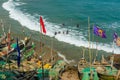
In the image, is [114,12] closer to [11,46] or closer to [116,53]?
[116,53]

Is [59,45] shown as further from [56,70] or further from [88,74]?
[88,74]

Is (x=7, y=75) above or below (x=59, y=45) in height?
above

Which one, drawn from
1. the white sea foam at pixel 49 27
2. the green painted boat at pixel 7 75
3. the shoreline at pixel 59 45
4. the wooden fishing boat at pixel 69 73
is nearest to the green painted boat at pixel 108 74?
the wooden fishing boat at pixel 69 73

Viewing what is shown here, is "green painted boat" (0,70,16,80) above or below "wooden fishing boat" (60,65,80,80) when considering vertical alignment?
above

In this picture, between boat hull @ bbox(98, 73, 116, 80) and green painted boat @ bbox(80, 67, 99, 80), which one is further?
boat hull @ bbox(98, 73, 116, 80)

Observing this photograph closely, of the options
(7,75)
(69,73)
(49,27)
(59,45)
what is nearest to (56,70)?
(69,73)

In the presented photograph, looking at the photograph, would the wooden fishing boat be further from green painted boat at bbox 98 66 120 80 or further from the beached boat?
green painted boat at bbox 98 66 120 80

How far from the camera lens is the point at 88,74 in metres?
30.6

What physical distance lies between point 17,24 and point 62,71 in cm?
2328

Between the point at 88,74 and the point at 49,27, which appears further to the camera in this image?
the point at 49,27

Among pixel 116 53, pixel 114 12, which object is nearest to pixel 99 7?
pixel 114 12

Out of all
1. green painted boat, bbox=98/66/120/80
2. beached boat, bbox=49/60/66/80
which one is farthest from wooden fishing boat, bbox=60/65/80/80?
green painted boat, bbox=98/66/120/80

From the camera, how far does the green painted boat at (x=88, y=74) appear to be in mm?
29734

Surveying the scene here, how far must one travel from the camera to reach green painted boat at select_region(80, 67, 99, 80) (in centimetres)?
2973
